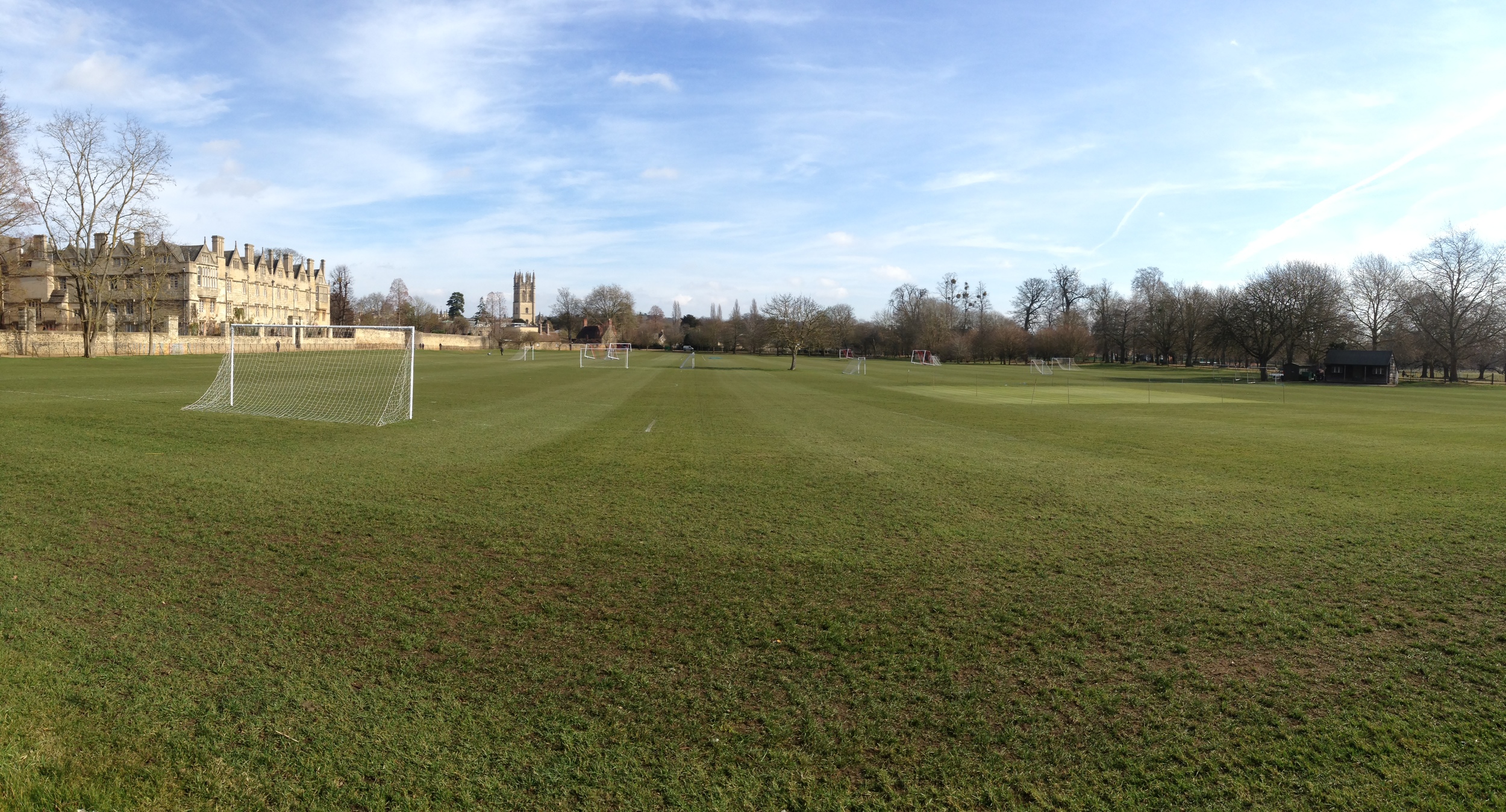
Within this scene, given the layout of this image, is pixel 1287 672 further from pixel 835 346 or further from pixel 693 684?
pixel 835 346

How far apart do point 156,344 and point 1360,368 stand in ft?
335

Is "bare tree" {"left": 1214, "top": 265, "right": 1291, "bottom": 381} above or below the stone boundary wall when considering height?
above

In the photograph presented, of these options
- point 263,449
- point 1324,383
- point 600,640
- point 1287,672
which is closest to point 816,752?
point 600,640

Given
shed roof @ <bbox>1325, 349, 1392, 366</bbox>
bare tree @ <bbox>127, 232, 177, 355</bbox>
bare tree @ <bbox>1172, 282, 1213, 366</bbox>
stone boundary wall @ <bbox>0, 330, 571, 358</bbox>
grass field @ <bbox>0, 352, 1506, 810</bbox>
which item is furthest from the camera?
bare tree @ <bbox>1172, 282, 1213, 366</bbox>

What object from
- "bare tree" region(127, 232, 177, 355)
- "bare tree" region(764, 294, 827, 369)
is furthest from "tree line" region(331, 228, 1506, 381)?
"bare tree" region(127, 232, 177, 355)

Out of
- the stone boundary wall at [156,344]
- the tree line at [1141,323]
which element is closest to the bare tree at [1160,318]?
the tree line at [1141,323]

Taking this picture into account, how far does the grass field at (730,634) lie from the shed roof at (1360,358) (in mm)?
69582

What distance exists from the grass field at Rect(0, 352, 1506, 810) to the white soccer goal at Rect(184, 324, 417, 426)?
251 inches

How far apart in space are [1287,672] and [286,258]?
381 ft

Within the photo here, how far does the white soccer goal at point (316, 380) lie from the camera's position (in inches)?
767

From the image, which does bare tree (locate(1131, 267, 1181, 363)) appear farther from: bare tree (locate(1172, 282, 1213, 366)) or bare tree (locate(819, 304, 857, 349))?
Answer: bare tree (locate(819, 304, 857, 349))

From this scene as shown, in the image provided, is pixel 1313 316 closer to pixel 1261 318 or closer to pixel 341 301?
pixel 1261 318

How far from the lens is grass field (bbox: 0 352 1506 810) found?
3.93 m

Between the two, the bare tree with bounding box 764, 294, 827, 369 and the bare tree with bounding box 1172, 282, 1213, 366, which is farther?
the bare tree with bounding box 1172, 282, 1213, 366
